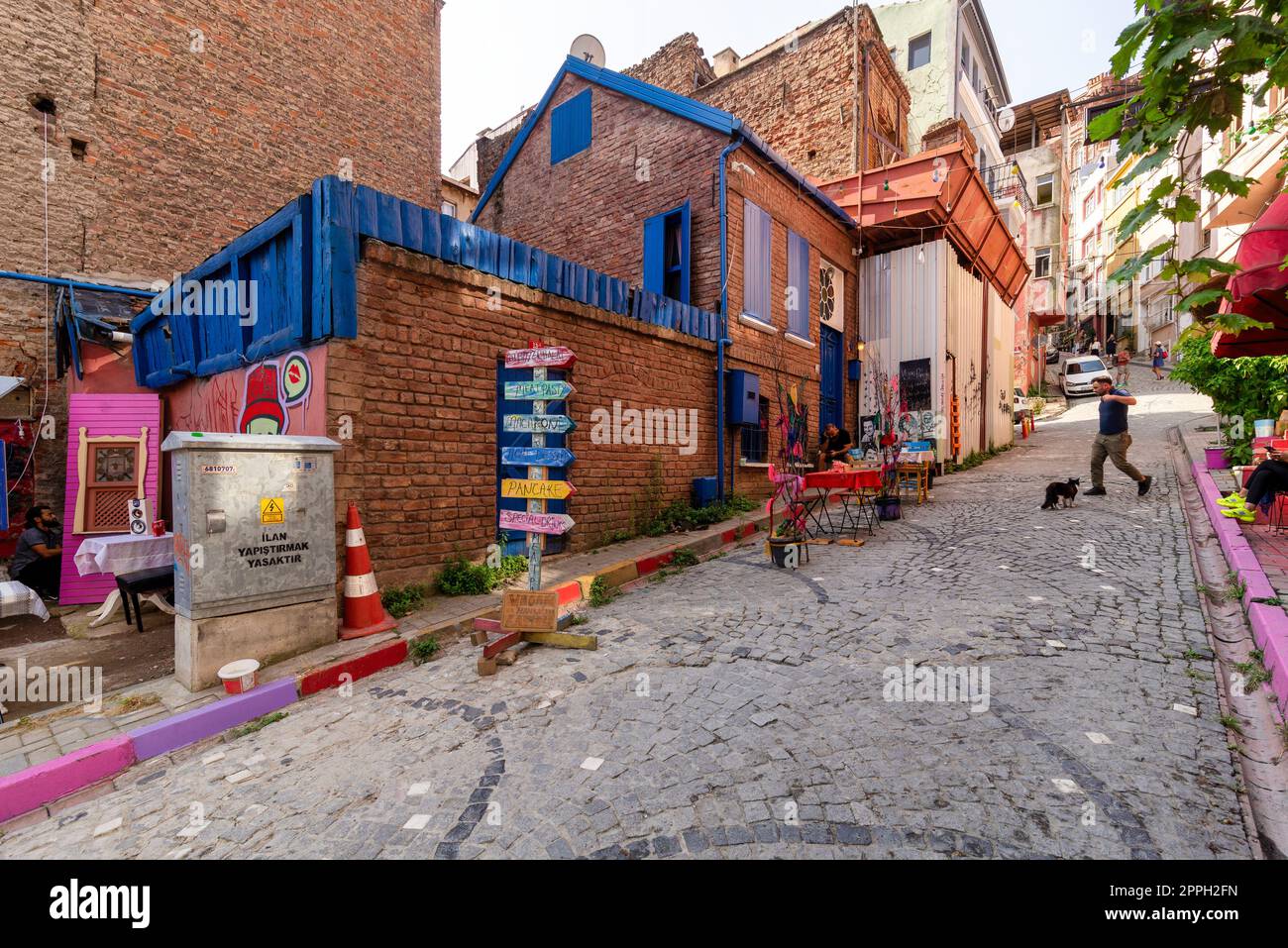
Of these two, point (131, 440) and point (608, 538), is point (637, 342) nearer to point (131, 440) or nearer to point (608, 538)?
point (608, 538)

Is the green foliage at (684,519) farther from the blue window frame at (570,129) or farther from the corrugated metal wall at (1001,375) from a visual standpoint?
the corrugated metal wall at (1001,375)

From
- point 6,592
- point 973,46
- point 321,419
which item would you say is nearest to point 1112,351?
point 973,46

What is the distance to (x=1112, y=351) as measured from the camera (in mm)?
37125

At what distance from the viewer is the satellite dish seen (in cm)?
1240

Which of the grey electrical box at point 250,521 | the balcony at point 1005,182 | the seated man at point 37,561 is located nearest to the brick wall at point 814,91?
the balcony at point 1005,182

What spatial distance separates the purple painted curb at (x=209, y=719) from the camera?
3.33 metres

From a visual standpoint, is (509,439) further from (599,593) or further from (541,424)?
(599,593)

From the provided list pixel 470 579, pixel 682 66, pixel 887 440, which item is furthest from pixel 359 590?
pixel 682 66

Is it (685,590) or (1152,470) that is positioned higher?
(1152,470)

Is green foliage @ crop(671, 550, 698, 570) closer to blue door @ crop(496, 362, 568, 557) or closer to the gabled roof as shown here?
blue door @ crop(496, 362, 568, 557)

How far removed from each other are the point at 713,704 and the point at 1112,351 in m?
46.5

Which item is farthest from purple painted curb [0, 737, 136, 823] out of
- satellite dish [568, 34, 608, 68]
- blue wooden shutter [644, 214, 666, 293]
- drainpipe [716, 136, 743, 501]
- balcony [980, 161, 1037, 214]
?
balcony [980, 161, 1037, 214]

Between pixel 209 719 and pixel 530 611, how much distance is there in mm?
2155

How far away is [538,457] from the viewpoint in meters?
4.91
